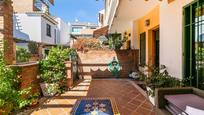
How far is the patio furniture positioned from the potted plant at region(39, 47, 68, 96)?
5.04 metres

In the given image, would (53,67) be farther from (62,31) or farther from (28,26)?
(62,31)

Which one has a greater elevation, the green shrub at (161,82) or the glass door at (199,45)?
the glass door at (199,45)

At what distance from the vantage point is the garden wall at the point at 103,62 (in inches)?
522

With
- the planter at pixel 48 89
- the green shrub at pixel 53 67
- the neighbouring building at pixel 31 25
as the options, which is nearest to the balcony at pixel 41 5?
the neighbouring building at pixel 31 25

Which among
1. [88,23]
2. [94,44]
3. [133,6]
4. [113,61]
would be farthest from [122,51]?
[88,23]

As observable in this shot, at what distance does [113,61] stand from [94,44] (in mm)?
2126

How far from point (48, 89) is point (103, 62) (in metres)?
5.66

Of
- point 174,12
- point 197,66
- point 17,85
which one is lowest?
point 17,85

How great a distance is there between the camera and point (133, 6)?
9859mm

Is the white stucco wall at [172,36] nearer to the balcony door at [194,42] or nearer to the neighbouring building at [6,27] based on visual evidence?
the balcony door at [194,42]

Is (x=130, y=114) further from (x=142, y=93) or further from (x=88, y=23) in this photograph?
(x=88, y=23)

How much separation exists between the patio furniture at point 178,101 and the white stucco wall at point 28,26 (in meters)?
23.3

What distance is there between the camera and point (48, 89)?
8180 millimetres

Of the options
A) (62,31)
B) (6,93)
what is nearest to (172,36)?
(6,93)
